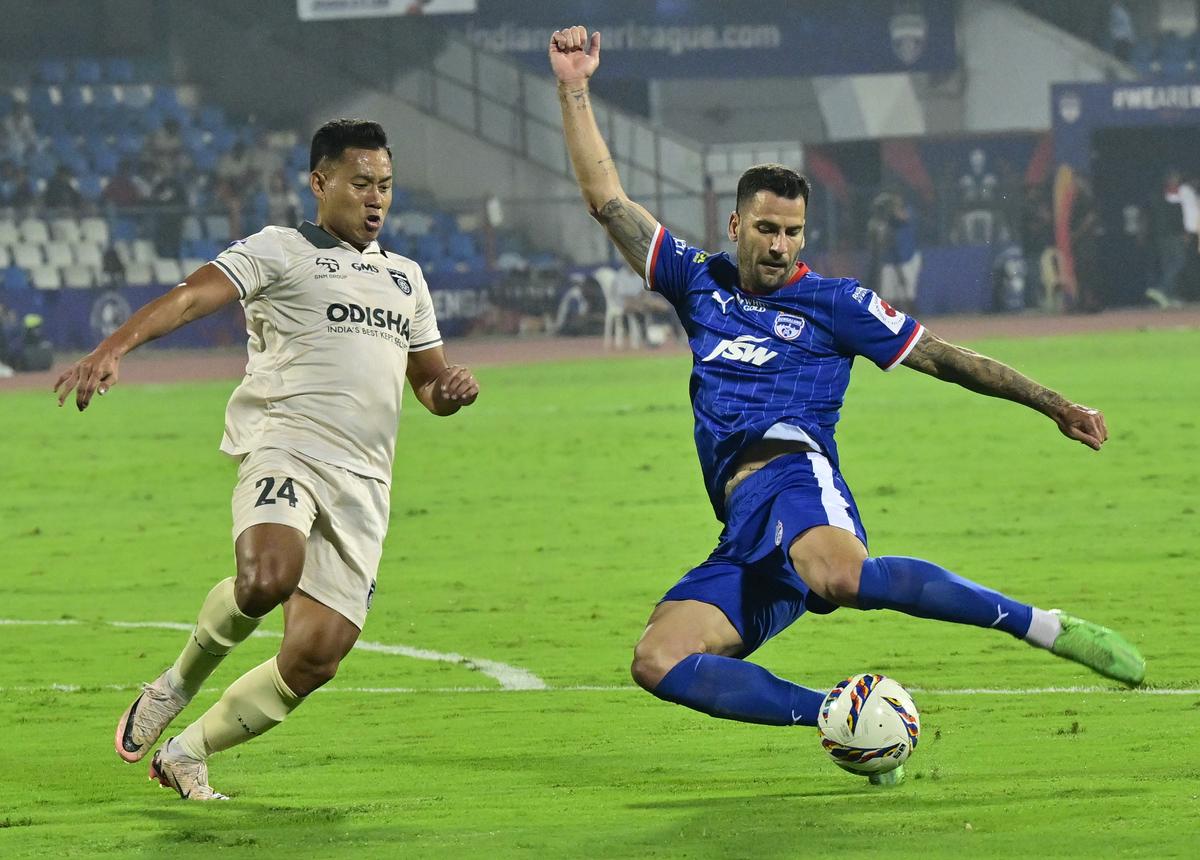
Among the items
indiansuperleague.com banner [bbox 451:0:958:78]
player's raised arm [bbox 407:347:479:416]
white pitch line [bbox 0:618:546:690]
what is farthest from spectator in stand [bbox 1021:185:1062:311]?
player's raised arm [bbox 407:347:479:416]

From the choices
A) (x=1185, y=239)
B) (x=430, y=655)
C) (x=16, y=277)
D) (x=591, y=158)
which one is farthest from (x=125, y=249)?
(x=591, y=158)

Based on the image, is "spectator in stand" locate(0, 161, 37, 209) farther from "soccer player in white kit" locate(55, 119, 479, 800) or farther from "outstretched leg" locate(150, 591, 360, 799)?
"outstretched leg" locate(150, 591, 360, 799)

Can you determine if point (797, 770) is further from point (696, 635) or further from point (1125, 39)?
point (1125, 39)

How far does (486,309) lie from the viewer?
34250mm

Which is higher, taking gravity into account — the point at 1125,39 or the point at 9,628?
the point at 1125,39

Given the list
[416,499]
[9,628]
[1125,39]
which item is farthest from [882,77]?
[9,628]

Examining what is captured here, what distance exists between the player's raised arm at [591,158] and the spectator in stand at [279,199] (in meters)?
29.5

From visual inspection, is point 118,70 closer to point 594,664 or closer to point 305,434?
point 594,664

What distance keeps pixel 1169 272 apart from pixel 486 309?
13098 mm

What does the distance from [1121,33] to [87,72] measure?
69.2 feet

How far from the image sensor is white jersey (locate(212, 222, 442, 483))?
5.95 meters

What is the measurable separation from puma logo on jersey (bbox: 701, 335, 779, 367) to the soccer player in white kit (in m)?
0.79

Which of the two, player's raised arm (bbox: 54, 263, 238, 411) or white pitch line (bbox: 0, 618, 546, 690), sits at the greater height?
player's raised arm (bbox: 54, 263, 238, 411)

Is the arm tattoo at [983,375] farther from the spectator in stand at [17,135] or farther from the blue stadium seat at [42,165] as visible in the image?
the spectator in stand at [17,135]
